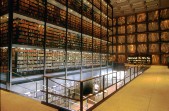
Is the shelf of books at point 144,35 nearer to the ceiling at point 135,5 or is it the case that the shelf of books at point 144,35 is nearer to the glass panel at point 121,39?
the glass panel at point 121,39

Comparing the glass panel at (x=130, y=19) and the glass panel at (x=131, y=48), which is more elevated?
the glass panel at (x=130, y=19)

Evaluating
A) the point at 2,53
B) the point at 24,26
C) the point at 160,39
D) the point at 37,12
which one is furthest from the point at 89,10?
the point at 160,39

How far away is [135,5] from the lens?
54.1ft

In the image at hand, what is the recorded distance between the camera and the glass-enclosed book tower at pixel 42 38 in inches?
236

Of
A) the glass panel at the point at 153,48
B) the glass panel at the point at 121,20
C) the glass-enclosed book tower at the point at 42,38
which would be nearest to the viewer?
the glass-enclosed book tower at the point at 42,38

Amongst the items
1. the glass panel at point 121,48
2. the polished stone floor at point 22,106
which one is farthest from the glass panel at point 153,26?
the polished stone floor at point 22,106

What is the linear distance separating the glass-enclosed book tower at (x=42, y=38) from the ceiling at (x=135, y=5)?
5.23m

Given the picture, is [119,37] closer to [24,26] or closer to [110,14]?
[110,14]

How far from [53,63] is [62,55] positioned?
1038 millimetres

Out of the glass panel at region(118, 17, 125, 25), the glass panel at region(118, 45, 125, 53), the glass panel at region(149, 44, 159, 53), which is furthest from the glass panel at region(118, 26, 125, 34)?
the glass panel at region(149, 44, 159, 53)

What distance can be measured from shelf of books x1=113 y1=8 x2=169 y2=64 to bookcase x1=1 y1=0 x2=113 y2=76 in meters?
8.38

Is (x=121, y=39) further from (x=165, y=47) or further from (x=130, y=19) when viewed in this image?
(x=165, y=47)

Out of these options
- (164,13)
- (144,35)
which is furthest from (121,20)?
(164,13)

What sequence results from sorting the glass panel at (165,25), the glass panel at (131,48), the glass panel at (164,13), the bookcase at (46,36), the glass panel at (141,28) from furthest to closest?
the glass panel at (131,48) → the glass panel at (141,28) → the glass panel at (164,13) → the glass panel at (165,25) → the bookcase at (46,36)
